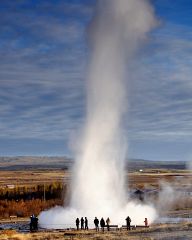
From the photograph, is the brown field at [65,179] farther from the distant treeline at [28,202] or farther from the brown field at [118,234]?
the brown field at [118,234]

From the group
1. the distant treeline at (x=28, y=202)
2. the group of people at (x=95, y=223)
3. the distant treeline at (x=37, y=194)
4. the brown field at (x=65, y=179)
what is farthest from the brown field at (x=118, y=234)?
the brown field at (x=65, y=179)

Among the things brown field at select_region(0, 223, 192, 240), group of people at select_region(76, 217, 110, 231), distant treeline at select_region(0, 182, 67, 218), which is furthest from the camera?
distant treeline at select_region(0, 182, 67, 218)

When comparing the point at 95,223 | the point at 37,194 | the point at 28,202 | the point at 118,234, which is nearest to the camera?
the point at 118,234

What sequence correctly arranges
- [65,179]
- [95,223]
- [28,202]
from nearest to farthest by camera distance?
[95,223], [28,202], [65,179]

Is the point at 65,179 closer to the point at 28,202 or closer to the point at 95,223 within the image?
the point at 28,202

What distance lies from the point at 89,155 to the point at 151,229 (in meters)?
8.16

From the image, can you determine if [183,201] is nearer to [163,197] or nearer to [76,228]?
[163,197]

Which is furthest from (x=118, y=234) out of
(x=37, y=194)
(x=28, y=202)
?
(x=37, y=194)

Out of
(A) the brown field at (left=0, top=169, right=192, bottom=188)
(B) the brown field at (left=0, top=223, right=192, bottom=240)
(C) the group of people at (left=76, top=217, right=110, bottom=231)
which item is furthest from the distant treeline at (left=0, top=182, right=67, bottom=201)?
(B) the brown field at (left=0, top=223, right=192, bottom=240)

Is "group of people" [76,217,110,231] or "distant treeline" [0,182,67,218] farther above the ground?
"distant treeline" [0,182,67,218]

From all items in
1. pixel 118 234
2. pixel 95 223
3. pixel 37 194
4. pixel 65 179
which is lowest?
pixel 118 234

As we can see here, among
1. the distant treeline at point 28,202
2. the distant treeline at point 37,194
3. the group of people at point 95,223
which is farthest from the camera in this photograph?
the distant treeline at point 37,194

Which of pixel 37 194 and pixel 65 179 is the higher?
pixel 65 179

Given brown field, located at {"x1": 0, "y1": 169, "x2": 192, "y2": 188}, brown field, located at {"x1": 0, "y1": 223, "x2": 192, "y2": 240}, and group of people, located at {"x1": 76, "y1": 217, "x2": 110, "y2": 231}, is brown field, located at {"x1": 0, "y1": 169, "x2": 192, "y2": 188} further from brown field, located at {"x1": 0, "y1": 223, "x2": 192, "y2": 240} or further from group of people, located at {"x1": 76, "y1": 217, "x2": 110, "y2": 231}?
brown field, located at {"x1": 0, "y1": 223, "x2": 192, "y2": 240}
